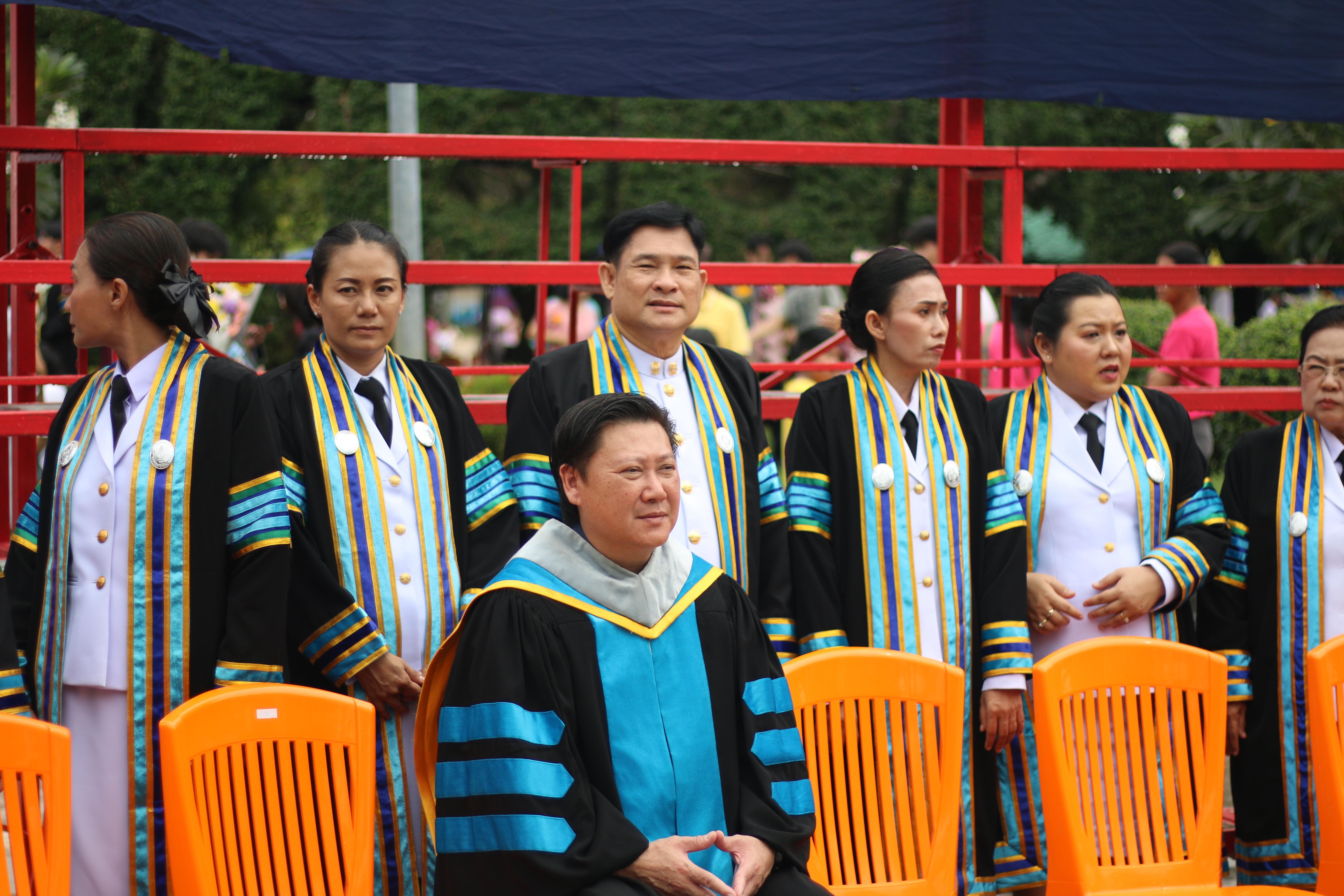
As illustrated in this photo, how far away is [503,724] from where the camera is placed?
233 cm

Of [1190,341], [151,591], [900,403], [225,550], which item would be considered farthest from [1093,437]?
[1190,341]

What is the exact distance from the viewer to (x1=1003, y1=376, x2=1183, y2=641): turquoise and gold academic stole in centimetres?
344

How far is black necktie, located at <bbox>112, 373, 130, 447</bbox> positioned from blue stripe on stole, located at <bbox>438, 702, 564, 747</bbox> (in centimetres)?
102

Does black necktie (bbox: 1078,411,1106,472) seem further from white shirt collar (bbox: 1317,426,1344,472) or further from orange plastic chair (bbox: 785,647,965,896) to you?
orange plastic chair (bbox: 785,647,965,896)

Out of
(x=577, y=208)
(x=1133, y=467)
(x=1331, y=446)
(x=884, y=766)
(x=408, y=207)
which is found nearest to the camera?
(x=884, y=766)

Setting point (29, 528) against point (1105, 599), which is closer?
Answer: point (29, 528)

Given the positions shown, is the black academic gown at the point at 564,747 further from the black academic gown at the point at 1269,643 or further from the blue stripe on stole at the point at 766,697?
the black academic gown at the point at 1269,643

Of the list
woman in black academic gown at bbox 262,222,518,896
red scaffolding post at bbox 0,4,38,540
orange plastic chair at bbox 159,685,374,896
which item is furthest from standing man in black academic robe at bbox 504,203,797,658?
red scaffolding post at bbox 0,4,38,540

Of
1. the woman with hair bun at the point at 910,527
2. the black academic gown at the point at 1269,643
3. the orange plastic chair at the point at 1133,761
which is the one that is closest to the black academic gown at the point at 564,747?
the orange plastic chair at the point at 1133,761

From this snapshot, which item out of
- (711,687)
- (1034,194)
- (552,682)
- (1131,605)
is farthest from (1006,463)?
(1034,194)

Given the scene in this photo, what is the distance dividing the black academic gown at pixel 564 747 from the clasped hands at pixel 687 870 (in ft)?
0.09

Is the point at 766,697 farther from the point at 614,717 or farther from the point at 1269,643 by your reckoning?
the point at 1269,643

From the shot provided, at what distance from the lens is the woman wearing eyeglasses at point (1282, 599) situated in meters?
3.48

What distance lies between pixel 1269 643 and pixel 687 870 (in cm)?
199
